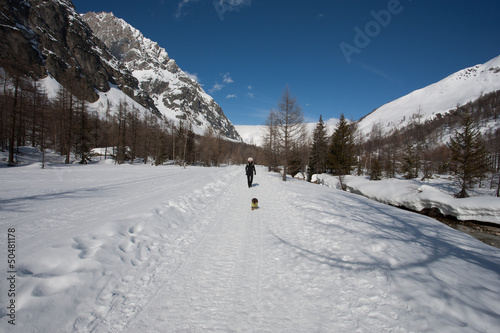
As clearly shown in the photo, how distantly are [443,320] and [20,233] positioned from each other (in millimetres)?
7781

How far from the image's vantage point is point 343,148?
29.0 metres

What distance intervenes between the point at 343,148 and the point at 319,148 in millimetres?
6245

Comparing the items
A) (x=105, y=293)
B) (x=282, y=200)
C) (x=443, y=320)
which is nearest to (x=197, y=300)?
(x=105, y=293)

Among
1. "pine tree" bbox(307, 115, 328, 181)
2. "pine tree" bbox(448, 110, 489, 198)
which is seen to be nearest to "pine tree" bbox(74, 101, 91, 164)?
"pine tree" bbox(307, 115, 328, 181)

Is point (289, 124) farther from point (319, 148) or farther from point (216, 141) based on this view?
point (216, 141)

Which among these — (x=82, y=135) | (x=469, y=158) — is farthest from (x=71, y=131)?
(x=469, y=158)

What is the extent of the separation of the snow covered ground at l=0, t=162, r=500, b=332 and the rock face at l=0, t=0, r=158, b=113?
350 ft

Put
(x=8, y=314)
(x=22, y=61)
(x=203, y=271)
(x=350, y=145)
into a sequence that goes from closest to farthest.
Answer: (x=8, y=314) < (x=203, y=271) < (x=22, y=61) < (x=350, y=145)

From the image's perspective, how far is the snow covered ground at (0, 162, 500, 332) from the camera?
2.34 m

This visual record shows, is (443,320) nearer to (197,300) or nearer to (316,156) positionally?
A: (197,300)

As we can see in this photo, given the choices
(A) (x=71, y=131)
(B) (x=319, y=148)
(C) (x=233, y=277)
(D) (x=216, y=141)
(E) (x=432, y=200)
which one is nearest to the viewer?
(C) (x=233, y=277)

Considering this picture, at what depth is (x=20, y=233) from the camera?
13.5 feet

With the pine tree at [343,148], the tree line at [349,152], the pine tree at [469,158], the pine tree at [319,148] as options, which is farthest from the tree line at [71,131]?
the pine tree at [469,158]

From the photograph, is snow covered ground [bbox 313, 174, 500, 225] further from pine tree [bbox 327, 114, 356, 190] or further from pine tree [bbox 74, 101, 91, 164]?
pine tree [bbox 74, 101, 91, 164]
